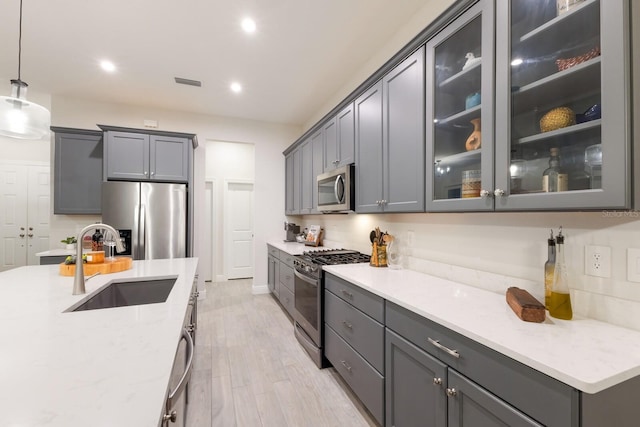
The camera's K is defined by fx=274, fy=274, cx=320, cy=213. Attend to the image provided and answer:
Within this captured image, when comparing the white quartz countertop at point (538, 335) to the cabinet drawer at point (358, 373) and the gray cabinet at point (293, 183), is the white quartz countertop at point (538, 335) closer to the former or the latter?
the cabinet drawer at point (358, 373)

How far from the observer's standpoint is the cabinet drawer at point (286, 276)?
3.37 meters

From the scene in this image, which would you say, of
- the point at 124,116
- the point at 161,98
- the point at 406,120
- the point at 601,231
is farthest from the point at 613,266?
the point at 124,116

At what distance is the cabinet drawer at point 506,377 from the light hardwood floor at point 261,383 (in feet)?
3.29

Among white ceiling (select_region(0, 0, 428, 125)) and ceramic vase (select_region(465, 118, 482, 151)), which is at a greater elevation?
white ceiling (select_region(0, 0, 428, 125))

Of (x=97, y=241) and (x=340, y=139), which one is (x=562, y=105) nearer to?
(x=340, y=139)

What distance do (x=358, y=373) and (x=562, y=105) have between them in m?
1.87

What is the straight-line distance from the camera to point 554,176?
3.74 feet

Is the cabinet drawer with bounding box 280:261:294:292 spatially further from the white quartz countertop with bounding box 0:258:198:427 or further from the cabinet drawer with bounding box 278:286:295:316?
the white quartz countertop with bounding box 0:258:198:427

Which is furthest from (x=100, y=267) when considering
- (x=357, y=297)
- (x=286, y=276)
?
(x=286, y=276)

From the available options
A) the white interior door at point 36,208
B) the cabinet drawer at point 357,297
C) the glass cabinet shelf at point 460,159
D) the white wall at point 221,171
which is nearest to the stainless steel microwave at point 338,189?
the cabinet drawer at point 357,297

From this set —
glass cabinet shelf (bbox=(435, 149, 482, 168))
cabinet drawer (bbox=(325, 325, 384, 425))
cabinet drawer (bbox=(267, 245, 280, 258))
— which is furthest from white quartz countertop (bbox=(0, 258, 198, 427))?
cabinet drawer (bbox=(267, 245, 280, 258))

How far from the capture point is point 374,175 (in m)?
2.27

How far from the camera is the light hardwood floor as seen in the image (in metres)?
1.87

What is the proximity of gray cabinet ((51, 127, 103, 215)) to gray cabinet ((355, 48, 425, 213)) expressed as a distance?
3601 millimetres
